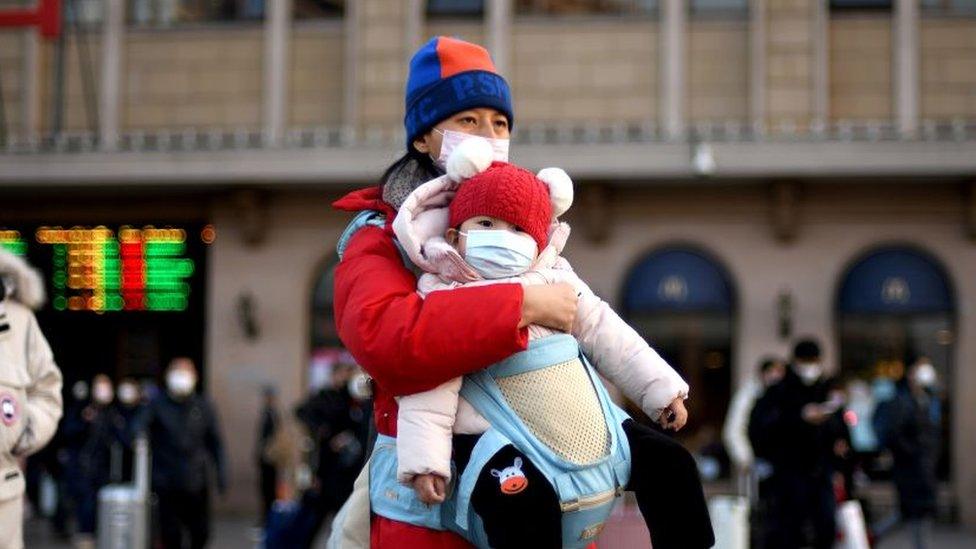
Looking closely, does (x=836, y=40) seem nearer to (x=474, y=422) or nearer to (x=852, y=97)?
(x=852, y=97)

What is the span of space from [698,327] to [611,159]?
2.62m

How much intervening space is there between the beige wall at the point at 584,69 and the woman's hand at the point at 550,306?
20.3 metres

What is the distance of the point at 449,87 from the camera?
4.35 m

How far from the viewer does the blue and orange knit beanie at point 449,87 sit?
4.33 m

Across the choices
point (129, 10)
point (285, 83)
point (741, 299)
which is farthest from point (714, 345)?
point (129, 10)

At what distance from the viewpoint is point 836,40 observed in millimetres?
Result: 23609

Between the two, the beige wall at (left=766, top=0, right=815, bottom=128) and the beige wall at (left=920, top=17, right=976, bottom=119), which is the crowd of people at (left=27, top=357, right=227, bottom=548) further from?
the beige wall at (left=920, top=17, right=976, bottom=119)

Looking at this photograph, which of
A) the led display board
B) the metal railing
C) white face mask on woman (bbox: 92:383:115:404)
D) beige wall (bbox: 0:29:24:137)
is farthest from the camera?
beige wall (bbox: 0:29:24:137)

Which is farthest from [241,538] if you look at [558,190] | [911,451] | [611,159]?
[558,190]

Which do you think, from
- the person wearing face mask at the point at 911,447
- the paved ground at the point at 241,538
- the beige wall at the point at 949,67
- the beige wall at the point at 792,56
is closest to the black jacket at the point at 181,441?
the paved ground at the point at 241,538

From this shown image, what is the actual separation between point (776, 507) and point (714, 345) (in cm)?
1146

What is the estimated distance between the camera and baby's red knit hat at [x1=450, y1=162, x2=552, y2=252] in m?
3.87

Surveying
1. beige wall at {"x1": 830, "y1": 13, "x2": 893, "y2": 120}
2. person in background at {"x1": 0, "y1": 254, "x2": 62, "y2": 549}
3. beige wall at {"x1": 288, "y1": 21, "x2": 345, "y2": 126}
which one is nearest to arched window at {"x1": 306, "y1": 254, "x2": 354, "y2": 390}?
beige wall at {"x1": 288, "y1": 21, "x2": 345, "y2": 126}

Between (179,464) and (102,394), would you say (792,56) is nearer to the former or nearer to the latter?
(102,394)
